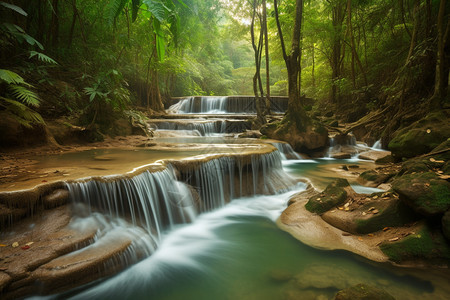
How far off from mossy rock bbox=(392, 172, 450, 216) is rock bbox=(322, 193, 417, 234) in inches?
9.4

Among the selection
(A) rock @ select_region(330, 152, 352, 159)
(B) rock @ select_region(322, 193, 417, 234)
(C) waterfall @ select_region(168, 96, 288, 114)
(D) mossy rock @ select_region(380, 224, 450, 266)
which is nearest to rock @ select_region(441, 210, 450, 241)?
(D) mossy rock @ select_region(380, 224, 450, 266)

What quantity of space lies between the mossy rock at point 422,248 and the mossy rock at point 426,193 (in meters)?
0.27

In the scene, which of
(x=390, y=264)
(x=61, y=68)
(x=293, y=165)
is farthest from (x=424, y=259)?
(x=61, y=68)

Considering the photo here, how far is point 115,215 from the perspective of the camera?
11.5 ft

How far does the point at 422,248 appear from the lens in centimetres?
297

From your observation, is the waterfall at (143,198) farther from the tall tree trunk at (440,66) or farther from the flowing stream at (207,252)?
the tall tree trunk at (440,66)

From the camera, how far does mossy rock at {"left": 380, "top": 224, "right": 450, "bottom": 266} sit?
291 centimetres

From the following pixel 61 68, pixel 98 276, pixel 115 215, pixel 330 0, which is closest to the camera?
pixel 98 276

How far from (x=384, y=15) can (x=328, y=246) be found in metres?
11.5

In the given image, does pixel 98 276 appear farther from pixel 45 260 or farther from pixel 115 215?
pixel 115 215

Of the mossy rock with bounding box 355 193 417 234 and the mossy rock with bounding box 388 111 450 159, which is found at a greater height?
the mossy rock with bounding box 388 111 450 159

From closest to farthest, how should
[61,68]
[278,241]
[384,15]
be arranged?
1. [278,241]
2. [61,68]
3. [384,15]

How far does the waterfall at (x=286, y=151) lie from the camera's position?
9055mm

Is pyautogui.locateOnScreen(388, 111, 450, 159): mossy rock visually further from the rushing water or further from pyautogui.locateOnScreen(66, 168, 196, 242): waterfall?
pyautogui.locateOnScreen(66, 168, 196, 242): waterfall
